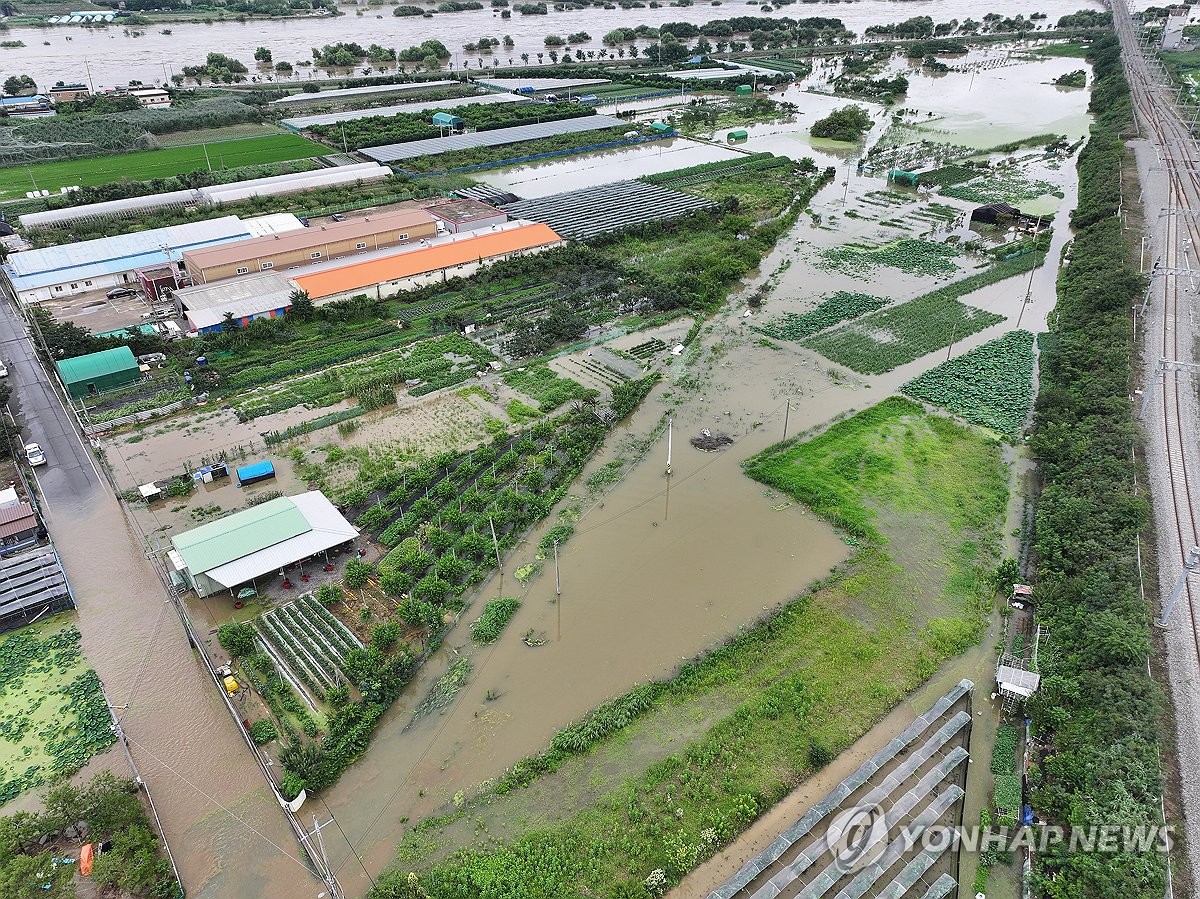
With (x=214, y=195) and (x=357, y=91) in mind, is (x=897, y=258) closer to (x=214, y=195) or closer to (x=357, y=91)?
(x=214, y=195)

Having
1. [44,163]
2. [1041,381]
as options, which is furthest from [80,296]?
[1041,381]

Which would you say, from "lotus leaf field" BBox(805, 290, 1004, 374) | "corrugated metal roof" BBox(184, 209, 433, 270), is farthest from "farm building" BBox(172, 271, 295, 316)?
"lotus leaf field" BBox(805, 290, 1004, 374)

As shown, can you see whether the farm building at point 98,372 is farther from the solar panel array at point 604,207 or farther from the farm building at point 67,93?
the farm building at point 67,93

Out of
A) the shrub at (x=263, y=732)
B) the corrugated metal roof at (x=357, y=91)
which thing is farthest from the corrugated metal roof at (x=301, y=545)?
the corrugated metal roof at (x=357, y=91)

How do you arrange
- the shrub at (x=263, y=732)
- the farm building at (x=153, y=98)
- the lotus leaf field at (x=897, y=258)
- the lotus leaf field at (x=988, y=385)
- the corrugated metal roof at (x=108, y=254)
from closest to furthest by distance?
the shrub at (x=263, y=732), the lotus leaf field at (x=988, y=385), the corrugated metal roof at (x=108, y=254), the lotus leaf field at (x=897, y=258), the farm building at (x=153, y=98)

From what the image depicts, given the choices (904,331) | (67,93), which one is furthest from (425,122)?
(904,331)

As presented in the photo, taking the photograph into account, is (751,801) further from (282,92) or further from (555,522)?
(282,92)
